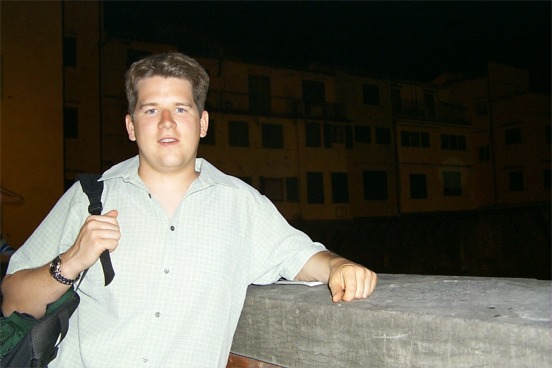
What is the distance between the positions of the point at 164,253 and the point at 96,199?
369mm

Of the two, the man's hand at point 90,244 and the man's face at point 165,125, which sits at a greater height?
the man's face at point 165,125

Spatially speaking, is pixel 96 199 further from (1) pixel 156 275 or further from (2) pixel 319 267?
(2) pixel 319 267

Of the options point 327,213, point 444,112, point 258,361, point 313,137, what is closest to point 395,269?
point 327,213

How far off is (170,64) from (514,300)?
166 cm

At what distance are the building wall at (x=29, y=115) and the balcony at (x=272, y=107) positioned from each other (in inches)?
314

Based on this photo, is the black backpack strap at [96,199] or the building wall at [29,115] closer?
the black backpack strap at [96,199]

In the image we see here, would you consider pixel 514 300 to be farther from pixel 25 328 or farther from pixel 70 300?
pixel 25 328

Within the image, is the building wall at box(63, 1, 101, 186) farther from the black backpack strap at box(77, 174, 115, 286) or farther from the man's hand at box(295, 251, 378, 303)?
the man's hand at box(295, 251, 378, 303)

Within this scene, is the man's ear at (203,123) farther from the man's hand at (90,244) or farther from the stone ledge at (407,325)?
the stone ledge at (407,325)

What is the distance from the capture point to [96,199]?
1905 millimetres

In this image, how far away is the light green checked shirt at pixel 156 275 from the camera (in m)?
1.79

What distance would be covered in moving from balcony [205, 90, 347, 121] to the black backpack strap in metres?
19.4

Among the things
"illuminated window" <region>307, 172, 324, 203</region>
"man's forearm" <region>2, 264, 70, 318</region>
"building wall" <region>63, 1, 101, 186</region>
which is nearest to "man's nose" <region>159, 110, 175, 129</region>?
"man's forearm" <region>2, 264, 70, 318</region>

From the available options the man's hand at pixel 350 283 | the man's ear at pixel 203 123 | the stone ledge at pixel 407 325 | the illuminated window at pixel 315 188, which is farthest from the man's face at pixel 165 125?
the illuminated window at pixel 315 188
